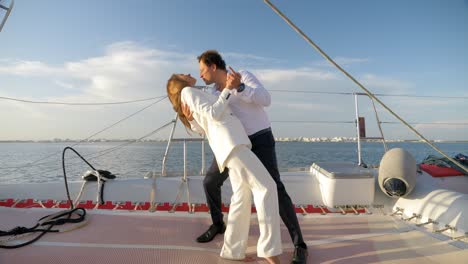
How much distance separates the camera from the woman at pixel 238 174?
169 centimetres

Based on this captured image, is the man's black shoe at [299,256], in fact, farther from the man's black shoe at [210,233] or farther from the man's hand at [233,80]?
the man's hand at [233,80]

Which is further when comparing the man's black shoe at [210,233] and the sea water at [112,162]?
the sea water at [112,162]

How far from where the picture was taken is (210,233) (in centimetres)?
220

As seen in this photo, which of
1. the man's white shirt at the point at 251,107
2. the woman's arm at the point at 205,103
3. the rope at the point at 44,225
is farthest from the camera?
the rope at the point at 44,225

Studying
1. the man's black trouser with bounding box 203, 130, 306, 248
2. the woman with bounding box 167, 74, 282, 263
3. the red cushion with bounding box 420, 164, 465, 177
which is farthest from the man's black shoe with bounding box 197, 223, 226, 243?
the red cushion with bounding box 420, 164, 465, 177

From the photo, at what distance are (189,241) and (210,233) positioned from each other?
0.52 ft

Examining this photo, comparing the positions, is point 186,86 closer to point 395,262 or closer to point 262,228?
point 262,228

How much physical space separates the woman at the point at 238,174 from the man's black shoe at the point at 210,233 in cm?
30

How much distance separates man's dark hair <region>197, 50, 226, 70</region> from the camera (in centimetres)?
190

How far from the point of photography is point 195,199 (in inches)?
125

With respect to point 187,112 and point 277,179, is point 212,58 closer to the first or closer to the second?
point 187,112

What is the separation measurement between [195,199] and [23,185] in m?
1.82

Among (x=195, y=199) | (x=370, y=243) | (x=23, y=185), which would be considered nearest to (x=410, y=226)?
(x=370, y=243)

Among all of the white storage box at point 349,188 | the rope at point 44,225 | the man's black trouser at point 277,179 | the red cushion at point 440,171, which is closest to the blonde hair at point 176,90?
the man's black trouser at point 277,179
